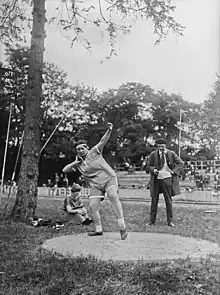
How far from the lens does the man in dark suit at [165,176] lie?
2.71 m

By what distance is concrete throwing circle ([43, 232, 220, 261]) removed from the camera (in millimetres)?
1565

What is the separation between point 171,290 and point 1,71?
263cm

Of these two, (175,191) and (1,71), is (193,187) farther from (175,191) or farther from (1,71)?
(1,71)

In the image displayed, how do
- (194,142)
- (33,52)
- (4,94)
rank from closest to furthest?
(194,142) → (33,52) → (4,94)

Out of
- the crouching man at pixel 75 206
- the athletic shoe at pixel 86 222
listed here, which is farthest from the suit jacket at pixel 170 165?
the crouching man at pixel 75 206

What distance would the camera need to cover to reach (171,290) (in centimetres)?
112

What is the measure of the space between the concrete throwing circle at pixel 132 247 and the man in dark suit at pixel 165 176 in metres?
0.66

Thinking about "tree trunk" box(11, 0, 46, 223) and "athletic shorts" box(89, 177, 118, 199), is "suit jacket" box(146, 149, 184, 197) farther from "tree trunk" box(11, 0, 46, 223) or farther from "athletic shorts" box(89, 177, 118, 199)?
"tree trunk" box(11, 0, 46, 223)

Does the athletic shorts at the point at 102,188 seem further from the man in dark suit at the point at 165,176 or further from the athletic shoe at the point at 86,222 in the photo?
the athletic shoe at the point at 86,222

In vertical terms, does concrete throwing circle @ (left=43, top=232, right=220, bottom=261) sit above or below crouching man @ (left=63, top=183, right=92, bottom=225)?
below

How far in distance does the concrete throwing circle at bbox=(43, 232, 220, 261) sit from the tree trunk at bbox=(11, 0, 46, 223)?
959 millimetres

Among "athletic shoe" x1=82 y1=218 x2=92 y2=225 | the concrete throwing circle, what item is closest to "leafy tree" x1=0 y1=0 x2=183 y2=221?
"athletic shoe" x1=82 y1=218 x2=92 y2=225

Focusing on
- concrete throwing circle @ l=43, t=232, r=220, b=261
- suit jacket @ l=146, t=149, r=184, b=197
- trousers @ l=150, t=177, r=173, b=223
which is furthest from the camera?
trousers @ l=150, t=177, r=173, b=223

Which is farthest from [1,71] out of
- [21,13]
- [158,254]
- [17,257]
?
[158,254]
